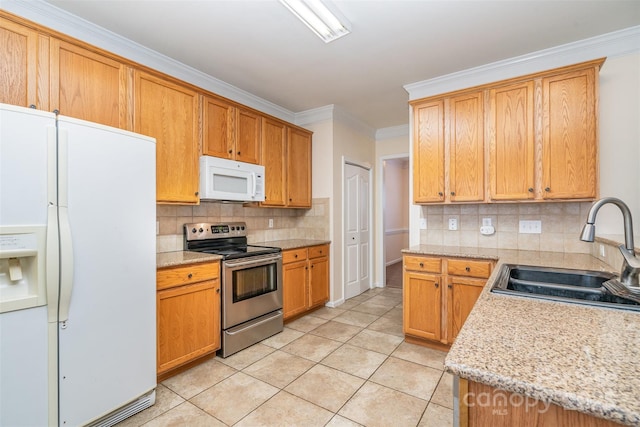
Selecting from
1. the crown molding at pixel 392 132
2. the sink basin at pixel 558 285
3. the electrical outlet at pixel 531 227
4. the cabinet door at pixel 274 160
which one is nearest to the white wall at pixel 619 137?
the electrical outlet at pixel 531 227

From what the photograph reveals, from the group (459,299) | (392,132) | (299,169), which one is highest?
(392,132)

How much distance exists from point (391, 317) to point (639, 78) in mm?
3083

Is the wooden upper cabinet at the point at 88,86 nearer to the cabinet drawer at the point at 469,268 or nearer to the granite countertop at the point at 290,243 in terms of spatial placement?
the granite countertop at the point at 290,243

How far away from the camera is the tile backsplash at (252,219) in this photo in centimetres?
276

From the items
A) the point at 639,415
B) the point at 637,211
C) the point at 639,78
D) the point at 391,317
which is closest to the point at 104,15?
the point at 639,415

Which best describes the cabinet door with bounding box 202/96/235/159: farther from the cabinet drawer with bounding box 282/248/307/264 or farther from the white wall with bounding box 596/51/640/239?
the white wall with bounding box 596/51/640/239

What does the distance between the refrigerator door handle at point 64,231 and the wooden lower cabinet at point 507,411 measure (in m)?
1.82

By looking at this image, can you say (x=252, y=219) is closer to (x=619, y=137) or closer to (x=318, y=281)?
(x=318, y=281)

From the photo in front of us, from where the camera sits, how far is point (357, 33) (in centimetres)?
231

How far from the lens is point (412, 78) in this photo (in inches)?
121

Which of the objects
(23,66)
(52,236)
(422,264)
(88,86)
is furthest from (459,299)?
(23,66)

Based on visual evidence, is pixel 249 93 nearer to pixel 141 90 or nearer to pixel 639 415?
pixel 141 90

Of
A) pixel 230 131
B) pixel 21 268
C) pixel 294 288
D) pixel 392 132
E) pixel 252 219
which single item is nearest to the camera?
pixel 21 268

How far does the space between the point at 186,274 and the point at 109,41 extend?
192 cm
